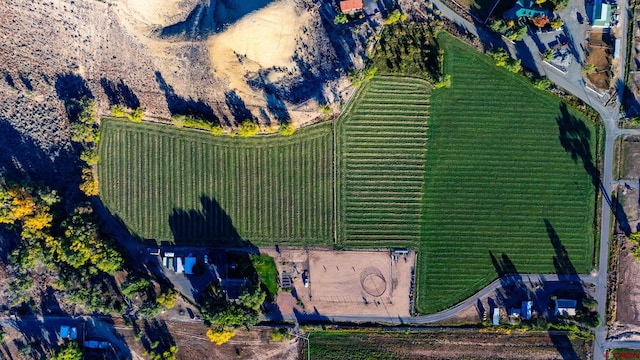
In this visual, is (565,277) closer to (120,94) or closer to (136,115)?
(136,115)

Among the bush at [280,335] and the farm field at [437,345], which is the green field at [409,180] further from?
the bush at [280,335]

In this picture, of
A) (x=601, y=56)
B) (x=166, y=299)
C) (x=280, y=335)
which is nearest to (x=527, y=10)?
(x=601, y=56)

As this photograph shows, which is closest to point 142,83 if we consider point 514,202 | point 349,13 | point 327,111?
point 327,111

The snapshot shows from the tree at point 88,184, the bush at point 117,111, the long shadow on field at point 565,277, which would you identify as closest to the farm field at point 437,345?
the long shadow on field at point 565,277

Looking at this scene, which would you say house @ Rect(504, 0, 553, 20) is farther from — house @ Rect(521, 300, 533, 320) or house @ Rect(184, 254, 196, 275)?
house @ Rect(184, 254, 196, 275)

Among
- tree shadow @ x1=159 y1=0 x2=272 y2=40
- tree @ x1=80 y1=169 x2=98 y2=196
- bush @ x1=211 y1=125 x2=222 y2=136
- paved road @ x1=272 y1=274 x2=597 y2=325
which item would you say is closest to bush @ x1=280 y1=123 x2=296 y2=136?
bush @ x1=211 y1=125 x2=222 y2=136

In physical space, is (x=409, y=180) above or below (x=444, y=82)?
below
